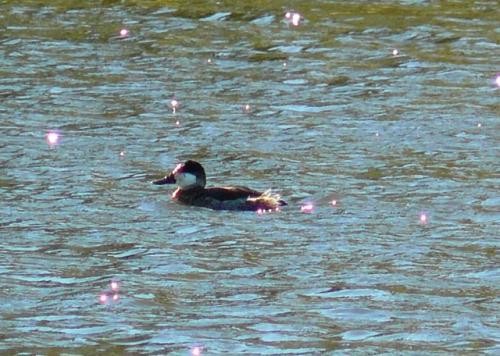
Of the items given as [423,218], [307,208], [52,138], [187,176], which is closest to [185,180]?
[187,176]

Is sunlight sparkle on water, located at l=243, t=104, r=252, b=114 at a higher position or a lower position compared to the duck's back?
lower

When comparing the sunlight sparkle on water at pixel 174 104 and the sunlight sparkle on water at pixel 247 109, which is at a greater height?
the sunlight sparkle on water at pixel 174 104

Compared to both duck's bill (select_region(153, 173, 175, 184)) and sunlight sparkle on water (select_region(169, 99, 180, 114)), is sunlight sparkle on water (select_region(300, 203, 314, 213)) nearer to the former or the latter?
duck's bill (select_region(153, 173, 175, 184))

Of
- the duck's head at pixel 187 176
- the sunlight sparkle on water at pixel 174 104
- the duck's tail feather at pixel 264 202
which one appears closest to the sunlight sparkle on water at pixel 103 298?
the duck's tail feather at pixel 264 202

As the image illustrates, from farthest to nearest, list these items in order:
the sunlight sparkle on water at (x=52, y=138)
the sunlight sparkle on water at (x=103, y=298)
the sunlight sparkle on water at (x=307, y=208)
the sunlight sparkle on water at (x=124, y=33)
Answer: the sunlight sparkle on water at (x=124, y=33)
the sunlight sparkle on water at (x=52, y=138)
the sunlight sparkle on water at (x=307, y=208)
the sunlight sparkle on water at (x=103, y=298)

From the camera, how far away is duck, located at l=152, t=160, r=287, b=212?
1584 centimetres

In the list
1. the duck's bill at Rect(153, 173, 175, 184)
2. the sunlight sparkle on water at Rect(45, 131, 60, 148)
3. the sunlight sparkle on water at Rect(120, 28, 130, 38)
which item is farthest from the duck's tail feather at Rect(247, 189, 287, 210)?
the sunlight sparkle on water at Rect(120, 28, 130, 38)

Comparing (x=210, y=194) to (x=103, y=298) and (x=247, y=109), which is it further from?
(x=247, y=109)

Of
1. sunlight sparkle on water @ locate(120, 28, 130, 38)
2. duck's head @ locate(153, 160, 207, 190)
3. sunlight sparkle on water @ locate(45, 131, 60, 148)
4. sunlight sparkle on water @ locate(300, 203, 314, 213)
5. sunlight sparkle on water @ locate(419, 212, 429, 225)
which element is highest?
duck's head @ locate(153, 160, 207, 190)

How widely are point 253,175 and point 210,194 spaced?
133 centimetres

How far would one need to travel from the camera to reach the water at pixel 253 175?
11.9m

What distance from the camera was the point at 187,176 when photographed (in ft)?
54.2

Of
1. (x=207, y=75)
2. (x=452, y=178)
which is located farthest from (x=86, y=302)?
(x=207, y=75)

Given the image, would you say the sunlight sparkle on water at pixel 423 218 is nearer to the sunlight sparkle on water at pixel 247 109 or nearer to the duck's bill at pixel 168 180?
the duck's bill at pixel 168 180
